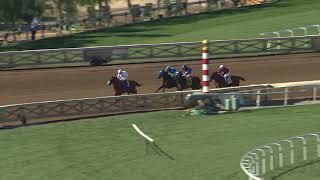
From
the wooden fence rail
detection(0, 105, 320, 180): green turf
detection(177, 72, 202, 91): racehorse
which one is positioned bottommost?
detection(0, 105, 320, 180): green turf

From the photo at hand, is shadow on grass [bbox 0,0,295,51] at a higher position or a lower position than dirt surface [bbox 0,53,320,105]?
higher

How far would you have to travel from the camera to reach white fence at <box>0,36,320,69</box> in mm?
23672

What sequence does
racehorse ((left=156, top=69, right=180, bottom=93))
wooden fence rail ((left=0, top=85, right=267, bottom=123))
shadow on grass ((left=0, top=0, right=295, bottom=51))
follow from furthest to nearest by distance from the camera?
shadow on grass ((left=0, top=0, right=295, bottom=51)) → racehorse ((left=156, top=69, right=180, bottom=93)) → wooden fence rail ((left=0, top=85, right=267, bottom=123))

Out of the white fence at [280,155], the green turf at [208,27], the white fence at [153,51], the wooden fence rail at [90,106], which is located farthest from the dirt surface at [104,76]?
the white fence at [280,155]

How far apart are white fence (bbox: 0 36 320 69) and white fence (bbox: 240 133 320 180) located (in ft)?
40.4

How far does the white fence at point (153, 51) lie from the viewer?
2367 centimetres

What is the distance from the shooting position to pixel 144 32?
3603 centimetres

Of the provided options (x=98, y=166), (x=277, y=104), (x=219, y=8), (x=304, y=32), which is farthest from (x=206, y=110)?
(x=219, y=8)

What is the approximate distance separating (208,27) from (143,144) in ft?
80.9

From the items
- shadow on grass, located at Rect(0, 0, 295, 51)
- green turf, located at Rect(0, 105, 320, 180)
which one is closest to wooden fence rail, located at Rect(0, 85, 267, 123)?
green turf, located at Rect(0, 105, 320, 180)

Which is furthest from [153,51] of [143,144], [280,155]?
[280,155]

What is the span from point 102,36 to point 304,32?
435 inches

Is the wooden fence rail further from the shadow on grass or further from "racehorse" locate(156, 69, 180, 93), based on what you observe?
the shadow on grass

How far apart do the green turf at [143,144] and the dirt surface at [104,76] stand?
3.91 meters
